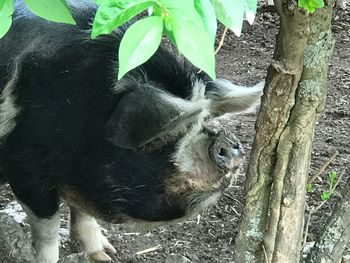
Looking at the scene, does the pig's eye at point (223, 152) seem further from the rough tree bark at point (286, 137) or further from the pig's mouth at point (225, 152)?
the rough tree bark at point (286, 137)

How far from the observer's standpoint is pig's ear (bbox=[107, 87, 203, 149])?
2455mm

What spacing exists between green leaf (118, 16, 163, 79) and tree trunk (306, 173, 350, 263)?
4.62 feet

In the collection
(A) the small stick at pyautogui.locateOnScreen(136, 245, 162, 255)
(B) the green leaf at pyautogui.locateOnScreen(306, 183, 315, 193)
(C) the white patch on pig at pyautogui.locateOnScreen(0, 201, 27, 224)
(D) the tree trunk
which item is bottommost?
(C) the white patch on pig at pyautogui.locateOnScreen(0, 201, 27, 224)

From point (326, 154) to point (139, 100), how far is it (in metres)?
1.64

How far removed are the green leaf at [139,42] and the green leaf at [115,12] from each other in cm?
2

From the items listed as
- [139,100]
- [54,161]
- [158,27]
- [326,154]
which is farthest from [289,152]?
[326,154]

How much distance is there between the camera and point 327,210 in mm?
3336

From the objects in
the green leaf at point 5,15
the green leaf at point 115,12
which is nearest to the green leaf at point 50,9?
the green leaf at point 5,15

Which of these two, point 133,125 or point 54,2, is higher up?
point 54,2

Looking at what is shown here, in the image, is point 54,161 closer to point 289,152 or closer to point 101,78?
point 101,78

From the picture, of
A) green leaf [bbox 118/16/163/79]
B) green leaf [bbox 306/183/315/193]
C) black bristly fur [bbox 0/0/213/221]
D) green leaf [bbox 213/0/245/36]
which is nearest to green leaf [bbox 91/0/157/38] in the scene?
green leaf [bbox 118/16/163/79]

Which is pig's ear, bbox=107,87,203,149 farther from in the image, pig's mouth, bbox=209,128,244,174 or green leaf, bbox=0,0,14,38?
green leaf, bbox=0,0,14,38

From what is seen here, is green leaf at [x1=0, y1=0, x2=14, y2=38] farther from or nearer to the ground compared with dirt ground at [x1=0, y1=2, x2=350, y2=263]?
farther from the ground

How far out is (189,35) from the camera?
931mm
